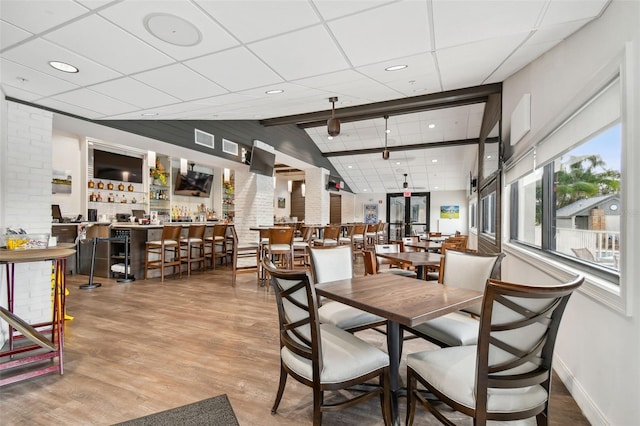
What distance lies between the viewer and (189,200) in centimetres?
975

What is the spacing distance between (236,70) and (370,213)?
41.0 feet

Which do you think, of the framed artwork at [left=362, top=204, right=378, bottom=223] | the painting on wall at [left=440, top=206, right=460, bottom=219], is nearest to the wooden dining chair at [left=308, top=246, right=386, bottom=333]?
the painting on wall at [left=440, top=206, right=460, bottom=219]

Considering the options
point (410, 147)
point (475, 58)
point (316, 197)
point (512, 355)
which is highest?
point (410, 147)

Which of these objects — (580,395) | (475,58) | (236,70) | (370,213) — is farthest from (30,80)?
(370,213)

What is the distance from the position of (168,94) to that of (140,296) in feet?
9.78

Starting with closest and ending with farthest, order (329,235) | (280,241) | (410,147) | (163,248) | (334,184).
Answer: (280,241)
(163,248)
(329,235)
(410,147)
(334,184)

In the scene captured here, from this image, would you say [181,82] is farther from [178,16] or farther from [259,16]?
[259,16]

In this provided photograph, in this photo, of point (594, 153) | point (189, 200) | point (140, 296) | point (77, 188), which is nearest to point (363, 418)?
point (594, 153)

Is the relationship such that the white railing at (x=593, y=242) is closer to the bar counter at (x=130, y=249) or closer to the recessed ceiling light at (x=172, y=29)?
the recessed ceiling light at (x=172, y=29)

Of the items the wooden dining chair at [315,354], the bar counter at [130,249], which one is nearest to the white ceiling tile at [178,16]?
the wooden dining chair at [315,354]

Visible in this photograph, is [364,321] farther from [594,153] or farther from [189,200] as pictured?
[189,200]

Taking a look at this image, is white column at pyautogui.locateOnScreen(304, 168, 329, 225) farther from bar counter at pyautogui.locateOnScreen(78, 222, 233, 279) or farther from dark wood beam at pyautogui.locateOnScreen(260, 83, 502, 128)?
bar counter at pyautogui.locateOnScreen(78, 222, 233, 279)

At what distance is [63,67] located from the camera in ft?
8.40

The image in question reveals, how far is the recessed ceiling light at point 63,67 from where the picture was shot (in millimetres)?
2483
